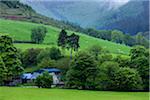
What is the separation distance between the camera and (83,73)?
70.0m

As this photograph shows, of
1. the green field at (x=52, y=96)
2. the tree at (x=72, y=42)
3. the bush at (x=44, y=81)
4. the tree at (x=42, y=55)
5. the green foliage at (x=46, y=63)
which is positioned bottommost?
the green field at (x=52, y=96)

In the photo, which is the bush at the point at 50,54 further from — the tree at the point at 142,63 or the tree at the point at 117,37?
the tree at the point at 117,37

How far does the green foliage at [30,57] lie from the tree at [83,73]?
74.0 feet

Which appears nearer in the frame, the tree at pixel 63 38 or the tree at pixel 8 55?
the tree at pixel 8 55

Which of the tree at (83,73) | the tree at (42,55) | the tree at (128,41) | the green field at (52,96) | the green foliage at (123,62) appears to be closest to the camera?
the green field at (52,96)

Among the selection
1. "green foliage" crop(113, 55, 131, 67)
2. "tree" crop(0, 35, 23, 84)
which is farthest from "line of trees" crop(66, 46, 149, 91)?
"tree" crop(0, 35, 23, 84)

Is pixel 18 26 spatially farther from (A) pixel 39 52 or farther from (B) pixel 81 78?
(B) pixel 81 78

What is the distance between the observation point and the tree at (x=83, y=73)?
226 feet

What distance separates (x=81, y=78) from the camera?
70.0 metres

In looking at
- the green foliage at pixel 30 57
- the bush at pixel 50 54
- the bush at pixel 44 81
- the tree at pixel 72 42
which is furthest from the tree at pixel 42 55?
the bush at pixel 44 81

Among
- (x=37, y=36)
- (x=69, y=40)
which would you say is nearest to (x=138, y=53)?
(x=69, y=40)

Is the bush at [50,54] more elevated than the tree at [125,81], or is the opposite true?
the bush at [50,54]

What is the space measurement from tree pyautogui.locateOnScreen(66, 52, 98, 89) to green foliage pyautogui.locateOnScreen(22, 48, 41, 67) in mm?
22552

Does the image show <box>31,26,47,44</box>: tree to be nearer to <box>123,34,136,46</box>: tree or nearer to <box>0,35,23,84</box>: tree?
<box>123,34,136,46</box>: tree
